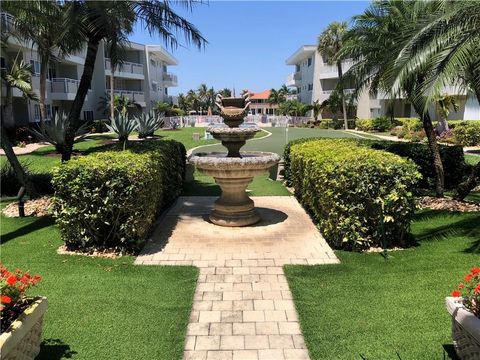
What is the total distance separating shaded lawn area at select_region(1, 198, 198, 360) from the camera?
4.23 meters

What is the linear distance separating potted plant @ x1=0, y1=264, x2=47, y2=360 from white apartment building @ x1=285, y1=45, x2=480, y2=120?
118 feet

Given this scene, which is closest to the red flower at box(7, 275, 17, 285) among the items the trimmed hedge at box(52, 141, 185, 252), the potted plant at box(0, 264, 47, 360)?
the potted plant at box(0, 264, 47, 360)

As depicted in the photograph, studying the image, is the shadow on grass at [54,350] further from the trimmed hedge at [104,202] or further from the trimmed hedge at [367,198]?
the trimmed hedge at [367,198]

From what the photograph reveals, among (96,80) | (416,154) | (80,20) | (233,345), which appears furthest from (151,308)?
(96,80)

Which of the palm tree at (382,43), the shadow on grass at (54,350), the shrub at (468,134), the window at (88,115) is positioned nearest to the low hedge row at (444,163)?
the palm tree at (382,43)

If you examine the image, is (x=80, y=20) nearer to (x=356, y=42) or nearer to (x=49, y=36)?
(x=49, y=36)

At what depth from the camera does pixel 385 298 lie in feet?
17.2

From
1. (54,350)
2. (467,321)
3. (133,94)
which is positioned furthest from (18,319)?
(133,94)

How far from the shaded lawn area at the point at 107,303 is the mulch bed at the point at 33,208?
244 cm

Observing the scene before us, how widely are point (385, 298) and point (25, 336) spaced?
397cm

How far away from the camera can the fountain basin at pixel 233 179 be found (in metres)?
8.24

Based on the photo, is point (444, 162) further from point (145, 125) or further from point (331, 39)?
point (331, 39)

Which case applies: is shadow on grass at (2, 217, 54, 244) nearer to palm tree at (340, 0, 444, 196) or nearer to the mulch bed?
the mulch bed

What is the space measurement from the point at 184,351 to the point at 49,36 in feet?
34.0
